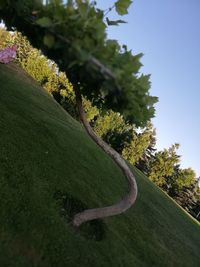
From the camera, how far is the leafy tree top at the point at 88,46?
7770 millimetres

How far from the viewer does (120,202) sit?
12266mm

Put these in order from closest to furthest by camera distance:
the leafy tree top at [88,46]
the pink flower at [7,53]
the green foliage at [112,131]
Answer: the leafy tree top at [88,46], the pink flower at [7,53], the green foliage at [112,131]

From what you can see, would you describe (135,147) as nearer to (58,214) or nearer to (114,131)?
(114,131)

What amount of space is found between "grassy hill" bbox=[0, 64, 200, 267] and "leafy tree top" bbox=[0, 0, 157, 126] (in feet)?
15.3

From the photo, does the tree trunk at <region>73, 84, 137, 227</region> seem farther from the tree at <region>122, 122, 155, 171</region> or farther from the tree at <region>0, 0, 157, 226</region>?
the tree at <region>122, 122, 155, 171</region>

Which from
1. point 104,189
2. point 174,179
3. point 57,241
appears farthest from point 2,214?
point 174,179

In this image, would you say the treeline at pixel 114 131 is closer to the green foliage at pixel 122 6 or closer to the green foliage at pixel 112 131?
the green foliage at pixel 112 131

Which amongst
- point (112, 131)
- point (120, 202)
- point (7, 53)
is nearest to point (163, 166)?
point (112, 131)

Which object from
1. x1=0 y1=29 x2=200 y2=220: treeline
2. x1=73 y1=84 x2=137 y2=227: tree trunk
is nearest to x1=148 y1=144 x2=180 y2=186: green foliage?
x1=0 y1=29 x2=200 y2=220: treeline

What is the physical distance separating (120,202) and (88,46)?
639 cm

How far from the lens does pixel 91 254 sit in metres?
11.9

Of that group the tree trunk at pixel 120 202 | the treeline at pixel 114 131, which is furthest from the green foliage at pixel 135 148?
the tree trunk at pixel 120 202

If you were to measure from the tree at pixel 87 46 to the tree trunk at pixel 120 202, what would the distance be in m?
1.59

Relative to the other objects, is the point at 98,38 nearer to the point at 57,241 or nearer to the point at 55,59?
the point at 55,59
